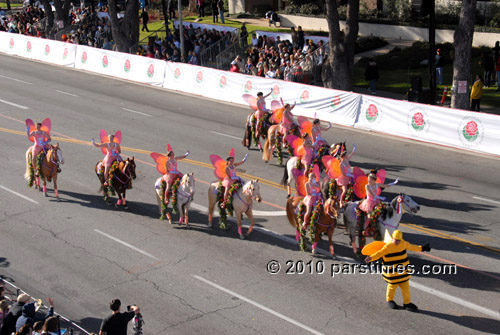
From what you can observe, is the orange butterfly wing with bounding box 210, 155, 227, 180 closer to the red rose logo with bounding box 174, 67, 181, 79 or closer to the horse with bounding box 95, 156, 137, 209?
the horse with bounding box 95, 156, 137, 209

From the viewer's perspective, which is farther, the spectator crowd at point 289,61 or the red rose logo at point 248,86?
the spectator crowd at point 289,61

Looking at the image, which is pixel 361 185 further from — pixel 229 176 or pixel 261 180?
pixel 261 180

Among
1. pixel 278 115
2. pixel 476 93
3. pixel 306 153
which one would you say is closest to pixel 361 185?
pixel 306 153

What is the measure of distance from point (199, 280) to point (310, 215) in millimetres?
2827

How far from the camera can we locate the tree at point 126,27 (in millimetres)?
39812

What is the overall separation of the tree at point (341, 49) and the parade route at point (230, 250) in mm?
5354

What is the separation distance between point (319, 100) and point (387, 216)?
45.1 ft

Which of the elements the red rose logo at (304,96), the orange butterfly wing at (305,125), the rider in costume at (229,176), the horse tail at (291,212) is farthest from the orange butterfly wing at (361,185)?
the red rose logo at (304,96)

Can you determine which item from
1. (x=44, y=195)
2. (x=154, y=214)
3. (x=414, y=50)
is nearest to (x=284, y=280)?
(x=154, y=214)

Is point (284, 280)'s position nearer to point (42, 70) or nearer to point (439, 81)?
point (439, 81)

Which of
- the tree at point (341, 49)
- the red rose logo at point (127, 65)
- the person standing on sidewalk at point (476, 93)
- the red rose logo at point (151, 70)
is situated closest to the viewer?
the person standing on sidewalk at point (476, 93)

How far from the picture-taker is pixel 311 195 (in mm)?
14344

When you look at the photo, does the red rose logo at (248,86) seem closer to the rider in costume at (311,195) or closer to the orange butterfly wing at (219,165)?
the orange butterfly wing at (219,165)

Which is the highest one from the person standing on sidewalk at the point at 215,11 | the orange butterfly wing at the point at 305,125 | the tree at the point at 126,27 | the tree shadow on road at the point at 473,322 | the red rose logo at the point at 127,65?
the person standing on sidewalk at the point at 215,11
